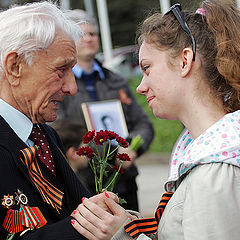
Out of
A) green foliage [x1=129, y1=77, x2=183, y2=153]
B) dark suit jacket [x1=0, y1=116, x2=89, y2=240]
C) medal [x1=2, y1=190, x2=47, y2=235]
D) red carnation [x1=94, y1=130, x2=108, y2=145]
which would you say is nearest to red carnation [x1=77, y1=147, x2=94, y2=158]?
red carnation [x1=94, y1=130, x2=108, y2=145]

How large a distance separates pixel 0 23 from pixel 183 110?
3.01 feet

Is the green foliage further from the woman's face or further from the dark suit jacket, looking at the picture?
the dark suit jacket

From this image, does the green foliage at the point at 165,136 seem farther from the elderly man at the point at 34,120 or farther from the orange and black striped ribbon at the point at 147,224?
the orange and black striped ribbon at the point at 147,224

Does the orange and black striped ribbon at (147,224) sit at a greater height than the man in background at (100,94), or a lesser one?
lesser

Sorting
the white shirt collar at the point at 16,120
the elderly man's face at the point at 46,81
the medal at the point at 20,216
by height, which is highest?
the elderly man's face at the point at 46,81

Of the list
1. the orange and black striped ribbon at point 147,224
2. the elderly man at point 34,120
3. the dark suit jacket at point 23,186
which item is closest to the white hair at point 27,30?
the elderly man at point 34,120

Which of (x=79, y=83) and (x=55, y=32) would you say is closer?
(x=55, y=32)

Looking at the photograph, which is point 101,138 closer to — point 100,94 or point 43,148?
point 43,148

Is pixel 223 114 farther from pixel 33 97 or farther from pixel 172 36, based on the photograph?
pixel 33 97

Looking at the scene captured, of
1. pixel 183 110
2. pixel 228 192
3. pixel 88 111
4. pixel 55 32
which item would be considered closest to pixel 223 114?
pixel 183 110

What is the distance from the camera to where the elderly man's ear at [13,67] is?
2.13 metres

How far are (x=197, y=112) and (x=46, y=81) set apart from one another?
2.34 ft

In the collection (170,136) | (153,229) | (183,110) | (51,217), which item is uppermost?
(183,110)

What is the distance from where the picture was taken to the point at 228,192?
5.88 ft
